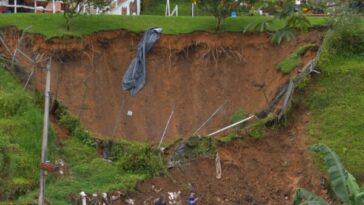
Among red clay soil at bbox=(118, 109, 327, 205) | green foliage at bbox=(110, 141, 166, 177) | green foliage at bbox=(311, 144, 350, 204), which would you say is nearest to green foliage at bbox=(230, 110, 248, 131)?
red clay soil at bbox=(118, 109, 327, 205)

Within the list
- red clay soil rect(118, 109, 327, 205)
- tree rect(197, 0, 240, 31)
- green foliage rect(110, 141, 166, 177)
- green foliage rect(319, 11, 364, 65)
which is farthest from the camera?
tree rect(197, 0, 240, 31)

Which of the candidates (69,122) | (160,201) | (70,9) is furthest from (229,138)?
(70,9)

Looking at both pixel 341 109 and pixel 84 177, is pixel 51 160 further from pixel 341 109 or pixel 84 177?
pixel 341 109

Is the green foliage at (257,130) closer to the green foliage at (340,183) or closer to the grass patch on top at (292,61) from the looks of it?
the grass patch on top at (292,61)

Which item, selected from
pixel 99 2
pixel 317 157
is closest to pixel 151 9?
pixel 99 2

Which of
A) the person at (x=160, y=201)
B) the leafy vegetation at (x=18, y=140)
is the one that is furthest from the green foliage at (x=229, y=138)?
the leafy vegetation at (x=18, y=140)

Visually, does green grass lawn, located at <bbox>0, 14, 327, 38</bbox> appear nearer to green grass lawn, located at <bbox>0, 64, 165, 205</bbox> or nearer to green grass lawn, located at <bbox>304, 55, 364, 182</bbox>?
green grass lawn, located at <bbox>0, 64, 165, 205</bbox>
